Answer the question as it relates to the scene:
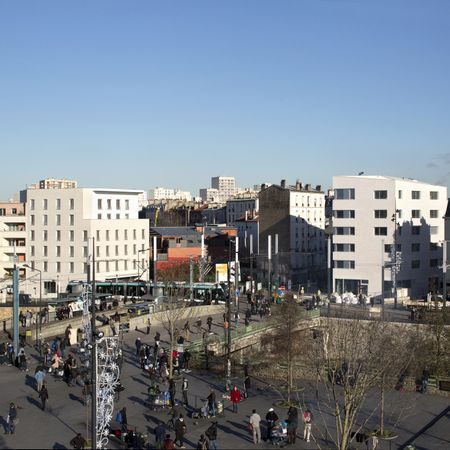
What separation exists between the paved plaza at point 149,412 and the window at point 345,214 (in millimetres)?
40272

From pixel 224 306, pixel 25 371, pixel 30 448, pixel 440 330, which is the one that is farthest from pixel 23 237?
pixel 30 448

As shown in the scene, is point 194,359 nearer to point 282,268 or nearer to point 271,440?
point 271,440

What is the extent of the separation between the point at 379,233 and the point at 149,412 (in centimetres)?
4752

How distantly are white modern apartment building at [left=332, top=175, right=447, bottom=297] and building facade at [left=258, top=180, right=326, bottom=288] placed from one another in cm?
2458

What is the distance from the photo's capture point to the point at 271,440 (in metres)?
24.1

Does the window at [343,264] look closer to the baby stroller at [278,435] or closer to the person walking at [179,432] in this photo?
the baby stroller at [278,435]

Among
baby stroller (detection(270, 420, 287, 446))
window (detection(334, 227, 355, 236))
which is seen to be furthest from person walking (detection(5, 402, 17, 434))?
window (detection(334, 227, 355, 236))

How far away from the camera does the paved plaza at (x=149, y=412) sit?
78.4 ft

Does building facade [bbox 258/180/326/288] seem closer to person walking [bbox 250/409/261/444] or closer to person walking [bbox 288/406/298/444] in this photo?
person walking [bbox 288/406/298/444]

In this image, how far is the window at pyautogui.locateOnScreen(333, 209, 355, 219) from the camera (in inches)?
2854

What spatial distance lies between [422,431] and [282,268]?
231 ft

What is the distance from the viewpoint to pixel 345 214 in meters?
72.8

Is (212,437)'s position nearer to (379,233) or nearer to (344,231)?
(379,233)

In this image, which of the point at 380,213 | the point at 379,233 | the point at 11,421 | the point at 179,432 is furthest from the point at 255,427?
the point at 380,213
